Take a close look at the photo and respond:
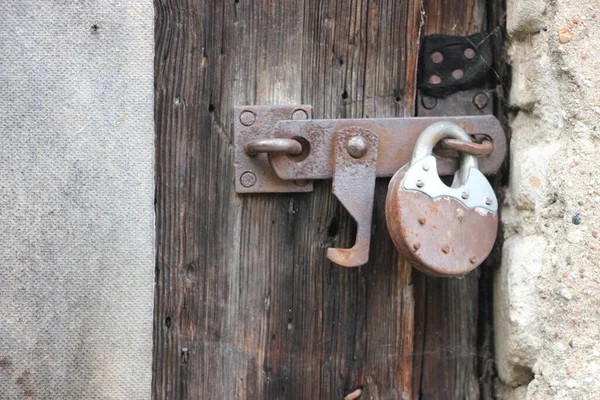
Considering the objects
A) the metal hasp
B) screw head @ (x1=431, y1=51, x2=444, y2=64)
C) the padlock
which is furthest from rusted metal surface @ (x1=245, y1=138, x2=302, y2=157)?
screw head @ (x1=431, y1=51, x2=444, y2=64)

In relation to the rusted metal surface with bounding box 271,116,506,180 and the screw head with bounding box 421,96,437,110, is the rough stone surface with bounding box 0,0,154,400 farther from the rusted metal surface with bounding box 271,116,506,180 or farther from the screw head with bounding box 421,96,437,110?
the screw head with bounding box 421,96,437,110

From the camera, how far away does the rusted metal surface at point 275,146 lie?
103 cm

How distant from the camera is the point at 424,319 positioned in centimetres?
115

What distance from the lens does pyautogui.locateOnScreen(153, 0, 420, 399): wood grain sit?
3.66ft

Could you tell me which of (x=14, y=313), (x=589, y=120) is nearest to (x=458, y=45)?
(x=589, y=120)

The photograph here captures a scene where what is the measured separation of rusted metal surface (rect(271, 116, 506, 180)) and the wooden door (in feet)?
0.16

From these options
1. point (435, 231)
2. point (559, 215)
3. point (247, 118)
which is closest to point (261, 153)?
point (247, 118)

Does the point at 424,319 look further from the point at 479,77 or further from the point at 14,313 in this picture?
the point at 14,313

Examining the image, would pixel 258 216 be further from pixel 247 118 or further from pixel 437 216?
pixel 437 216

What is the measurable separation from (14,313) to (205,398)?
13.0 inches

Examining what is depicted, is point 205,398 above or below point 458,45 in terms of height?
below

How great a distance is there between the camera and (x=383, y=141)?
108cm

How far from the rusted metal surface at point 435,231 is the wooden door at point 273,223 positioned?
0.13 metres

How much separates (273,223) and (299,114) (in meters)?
0.18
